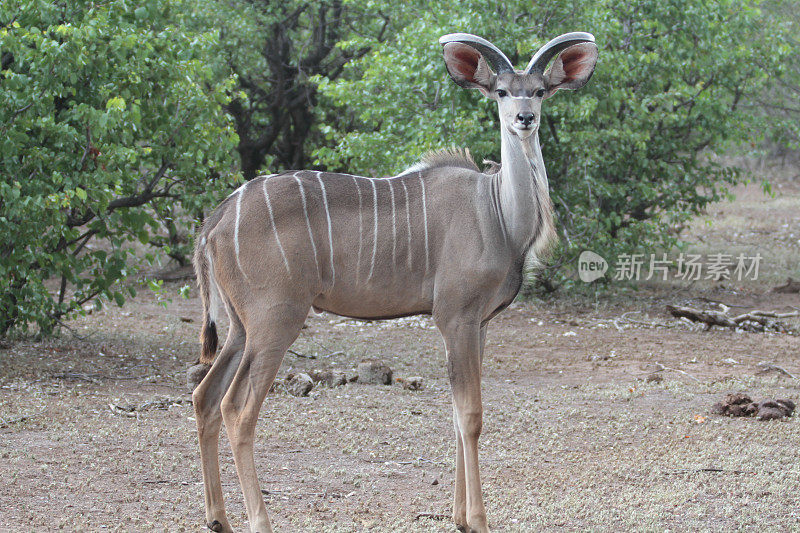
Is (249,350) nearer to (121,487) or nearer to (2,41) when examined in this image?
(121,487)

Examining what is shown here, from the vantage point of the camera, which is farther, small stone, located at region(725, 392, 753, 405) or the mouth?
small stone, located at region(725, 392, 753, 405)

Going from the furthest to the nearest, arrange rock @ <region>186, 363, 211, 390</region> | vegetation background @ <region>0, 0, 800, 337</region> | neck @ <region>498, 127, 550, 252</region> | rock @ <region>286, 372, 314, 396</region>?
vegetation background @ <region>0, 0, 800, 337</region> → rock @ <region>286, 372, 314, 396</region> → rock @ <region>186, 363, 211, 390</region> → neck @ <region>498, 127, 550, 252</region>

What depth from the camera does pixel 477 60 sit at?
12.7ft

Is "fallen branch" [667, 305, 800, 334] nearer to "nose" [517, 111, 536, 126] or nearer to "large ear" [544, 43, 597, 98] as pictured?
"large ear" [544, 43, 597, 98]

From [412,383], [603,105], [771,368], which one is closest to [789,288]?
[603,105]

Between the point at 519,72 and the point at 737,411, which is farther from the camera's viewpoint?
the point at 737,411

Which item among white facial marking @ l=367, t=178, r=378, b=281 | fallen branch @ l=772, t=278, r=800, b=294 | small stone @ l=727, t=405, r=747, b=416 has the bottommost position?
fallen branch @ l=772, t=278, r=800, b=294

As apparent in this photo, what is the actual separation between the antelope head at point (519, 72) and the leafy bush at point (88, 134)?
9.06 feet

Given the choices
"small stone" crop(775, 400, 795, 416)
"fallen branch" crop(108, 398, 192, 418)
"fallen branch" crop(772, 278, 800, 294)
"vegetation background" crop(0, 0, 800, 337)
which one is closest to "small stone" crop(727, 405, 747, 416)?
"small stone" crop(775, 400, 795, 416)

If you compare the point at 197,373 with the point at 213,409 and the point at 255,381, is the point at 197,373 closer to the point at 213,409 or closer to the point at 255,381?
the point at 213,409

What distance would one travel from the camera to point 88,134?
6.09 m

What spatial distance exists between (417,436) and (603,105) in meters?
4.92

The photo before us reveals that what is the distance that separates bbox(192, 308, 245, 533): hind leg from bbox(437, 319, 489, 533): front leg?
81cm

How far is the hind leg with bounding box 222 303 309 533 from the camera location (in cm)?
349
